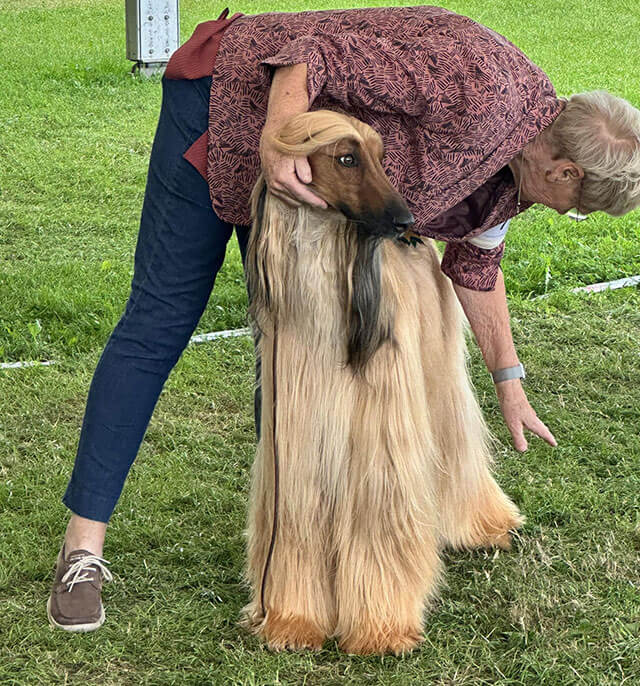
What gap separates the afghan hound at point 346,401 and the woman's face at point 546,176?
31 centimetres

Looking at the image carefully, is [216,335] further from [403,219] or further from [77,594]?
[403,219]

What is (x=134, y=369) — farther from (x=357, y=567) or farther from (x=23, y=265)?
(x=23, y=265)

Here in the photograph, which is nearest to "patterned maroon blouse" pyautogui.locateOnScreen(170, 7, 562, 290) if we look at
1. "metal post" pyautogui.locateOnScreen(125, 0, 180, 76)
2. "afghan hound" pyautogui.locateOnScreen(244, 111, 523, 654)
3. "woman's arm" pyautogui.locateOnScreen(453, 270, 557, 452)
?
"afghan hound" pyautogui.locateOnScreen(244, 111, 523, 654)

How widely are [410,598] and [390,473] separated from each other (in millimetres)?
365

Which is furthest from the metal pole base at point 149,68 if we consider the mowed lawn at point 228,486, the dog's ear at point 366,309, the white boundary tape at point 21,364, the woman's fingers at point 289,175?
the woman's fingers at point 289,175

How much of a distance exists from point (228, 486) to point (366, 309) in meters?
1.33

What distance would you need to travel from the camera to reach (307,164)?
6.60 feet

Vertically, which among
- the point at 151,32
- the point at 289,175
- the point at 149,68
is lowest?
the point at 149,68

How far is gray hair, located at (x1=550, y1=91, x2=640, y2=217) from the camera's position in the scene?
2.33m

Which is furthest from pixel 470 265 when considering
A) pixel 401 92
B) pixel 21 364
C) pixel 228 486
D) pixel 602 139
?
pixel 21 364

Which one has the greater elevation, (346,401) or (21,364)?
(346,401)

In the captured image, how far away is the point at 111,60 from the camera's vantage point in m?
10.9

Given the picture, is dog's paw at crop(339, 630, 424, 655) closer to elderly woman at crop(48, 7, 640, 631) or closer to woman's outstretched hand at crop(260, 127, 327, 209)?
elderly woman at crop(48, 7, 640, 631)

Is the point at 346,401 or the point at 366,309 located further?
the point at 346,401
